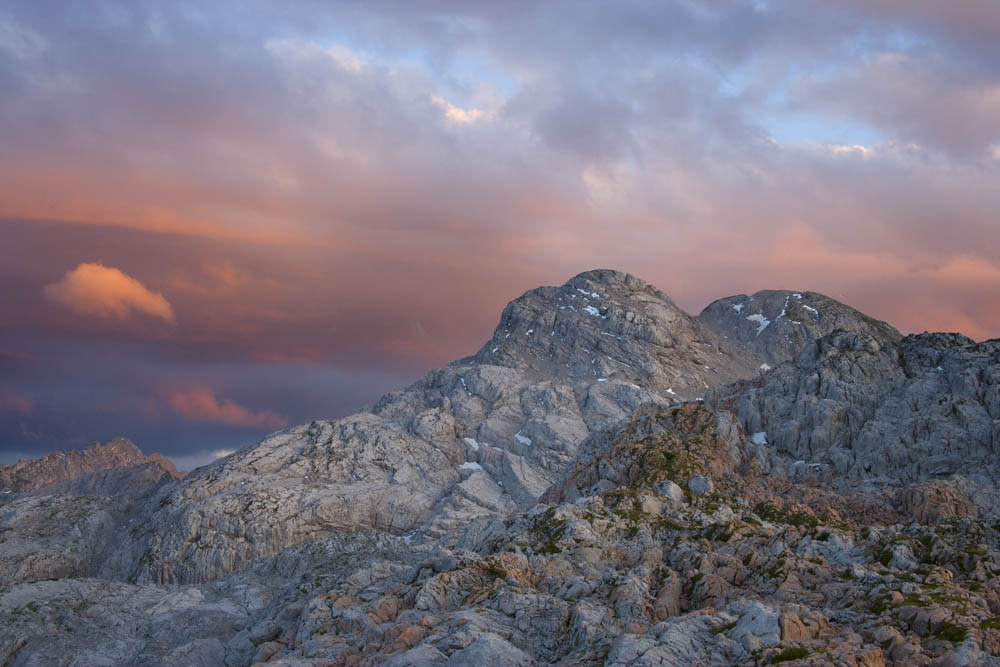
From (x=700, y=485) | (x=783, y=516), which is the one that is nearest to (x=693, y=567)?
(x=783, y=516)

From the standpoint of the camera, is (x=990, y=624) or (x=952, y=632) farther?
(x=990, y=624)

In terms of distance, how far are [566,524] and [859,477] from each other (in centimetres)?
7188

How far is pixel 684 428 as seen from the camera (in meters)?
177

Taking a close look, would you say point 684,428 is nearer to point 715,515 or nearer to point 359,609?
point 715,515

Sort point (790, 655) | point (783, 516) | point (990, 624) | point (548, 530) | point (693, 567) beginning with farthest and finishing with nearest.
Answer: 1. point (783, 516)
2. point (548, 530)
3. point (693, 567)
4. point (990, 624)
5. point (790, 655)

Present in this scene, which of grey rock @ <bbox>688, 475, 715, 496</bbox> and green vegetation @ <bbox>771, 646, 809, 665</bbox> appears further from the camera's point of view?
grey rock @ <bbox>688, 475, 715, 496</bbox>

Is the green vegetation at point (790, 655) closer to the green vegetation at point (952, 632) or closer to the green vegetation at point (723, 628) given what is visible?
the green vegetation at point (723, 628)

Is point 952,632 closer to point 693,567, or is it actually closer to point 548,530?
Answer: point 693,567

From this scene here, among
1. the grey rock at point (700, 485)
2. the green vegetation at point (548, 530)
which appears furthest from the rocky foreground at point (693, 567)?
the grey rock at point (700, 485)

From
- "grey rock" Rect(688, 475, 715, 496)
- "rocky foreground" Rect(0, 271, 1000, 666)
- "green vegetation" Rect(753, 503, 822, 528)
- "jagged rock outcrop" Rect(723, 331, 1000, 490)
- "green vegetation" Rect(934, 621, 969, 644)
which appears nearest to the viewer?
"green vegetation" Rect(934, 621, 969, 644)

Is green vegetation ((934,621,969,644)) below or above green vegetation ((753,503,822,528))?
below

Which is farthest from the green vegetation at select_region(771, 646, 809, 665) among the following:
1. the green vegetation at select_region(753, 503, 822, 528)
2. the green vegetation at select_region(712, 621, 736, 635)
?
the green vegetation at select_region(753, 503, 822, 528)

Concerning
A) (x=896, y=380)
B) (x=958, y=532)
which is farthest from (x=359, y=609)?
(x=896, y=380)

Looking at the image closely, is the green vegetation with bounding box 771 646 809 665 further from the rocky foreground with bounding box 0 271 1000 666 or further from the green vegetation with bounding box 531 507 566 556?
the green vegetation with bounding box 531 507 566 556
